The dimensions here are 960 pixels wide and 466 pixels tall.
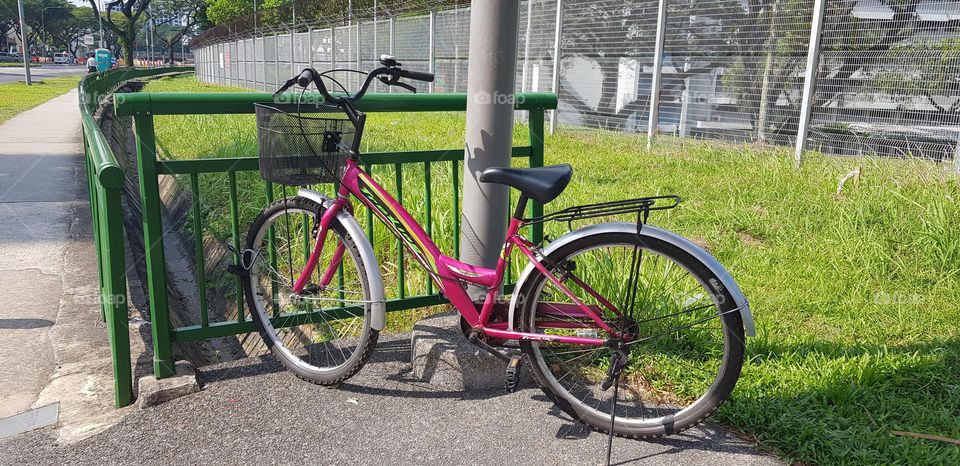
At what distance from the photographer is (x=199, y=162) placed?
10.4ft

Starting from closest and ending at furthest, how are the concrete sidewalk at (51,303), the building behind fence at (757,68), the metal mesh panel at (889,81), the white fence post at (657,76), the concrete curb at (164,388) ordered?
the concrete curb at (164,388) → the concrete sidewalk at (51,303) → the metal mesh panel at (889,81) → the building behind fence at (757,68) → the white fence post at (657,76)

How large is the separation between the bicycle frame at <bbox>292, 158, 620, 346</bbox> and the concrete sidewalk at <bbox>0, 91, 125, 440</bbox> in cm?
110

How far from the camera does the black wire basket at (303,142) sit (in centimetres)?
305

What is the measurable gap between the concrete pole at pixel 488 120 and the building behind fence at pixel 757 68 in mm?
5232

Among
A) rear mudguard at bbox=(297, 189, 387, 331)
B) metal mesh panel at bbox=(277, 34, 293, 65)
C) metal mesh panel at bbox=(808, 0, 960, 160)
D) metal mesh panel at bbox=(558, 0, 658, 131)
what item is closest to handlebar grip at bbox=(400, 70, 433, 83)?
rear mudguard at bbox=(297, 189, 387, 331)

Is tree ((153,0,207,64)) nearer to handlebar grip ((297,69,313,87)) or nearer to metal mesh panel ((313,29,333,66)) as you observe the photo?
metal mesh panel ((313,29,333,66))

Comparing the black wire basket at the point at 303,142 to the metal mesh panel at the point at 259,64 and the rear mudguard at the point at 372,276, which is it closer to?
the rear mudguard at the point at 372,276

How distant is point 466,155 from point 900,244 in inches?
122

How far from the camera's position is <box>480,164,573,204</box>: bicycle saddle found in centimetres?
269

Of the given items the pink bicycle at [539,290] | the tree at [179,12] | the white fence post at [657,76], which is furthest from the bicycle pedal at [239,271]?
the tree at [179,12]

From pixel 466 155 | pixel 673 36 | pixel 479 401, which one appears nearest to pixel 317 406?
pixel 479 401

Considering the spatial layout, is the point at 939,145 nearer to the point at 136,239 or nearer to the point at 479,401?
the point at 479,401

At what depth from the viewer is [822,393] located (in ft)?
9.96

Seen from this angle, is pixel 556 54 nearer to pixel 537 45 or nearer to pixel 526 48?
pixel 537 45
